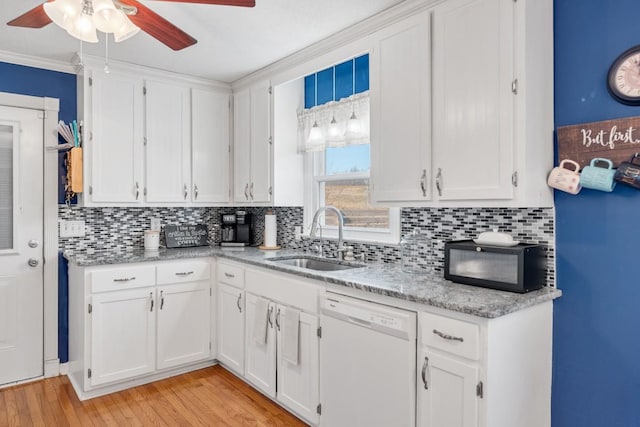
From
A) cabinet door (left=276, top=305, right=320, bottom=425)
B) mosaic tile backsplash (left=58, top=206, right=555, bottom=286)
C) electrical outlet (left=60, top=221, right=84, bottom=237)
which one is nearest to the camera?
mosaic tile backsplash (left=58, top=206, right=555, bottom=286)

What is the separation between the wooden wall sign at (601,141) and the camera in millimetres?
1722

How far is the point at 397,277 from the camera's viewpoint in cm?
227

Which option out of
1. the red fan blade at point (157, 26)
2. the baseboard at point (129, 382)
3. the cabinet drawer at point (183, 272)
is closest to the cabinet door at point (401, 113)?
the red fan blade at point (157, 26)

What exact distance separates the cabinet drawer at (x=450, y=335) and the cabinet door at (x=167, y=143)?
2.46 m

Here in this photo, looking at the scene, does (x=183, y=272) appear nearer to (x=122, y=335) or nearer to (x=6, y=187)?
(x=122, y=335)

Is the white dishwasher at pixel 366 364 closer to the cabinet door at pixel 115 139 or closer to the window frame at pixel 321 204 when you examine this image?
the window frame at pixel 321 204

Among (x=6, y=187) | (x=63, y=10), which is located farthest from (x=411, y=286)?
(x=6, y=187)

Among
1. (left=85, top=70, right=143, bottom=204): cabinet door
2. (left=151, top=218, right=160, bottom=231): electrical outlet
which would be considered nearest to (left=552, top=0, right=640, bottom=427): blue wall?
(left=85, top=70, right=143, bottom=204): cabinet door

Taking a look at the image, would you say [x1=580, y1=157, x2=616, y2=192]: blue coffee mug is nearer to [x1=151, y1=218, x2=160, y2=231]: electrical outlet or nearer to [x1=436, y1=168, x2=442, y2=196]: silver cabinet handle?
[x1=436, y1=168, x2=442, y2=196]: silver cabinet handle

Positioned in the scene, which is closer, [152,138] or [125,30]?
[125,30]

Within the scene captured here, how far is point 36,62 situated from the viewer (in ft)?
10.5

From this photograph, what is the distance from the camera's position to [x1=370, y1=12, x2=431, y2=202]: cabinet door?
2.18 meters

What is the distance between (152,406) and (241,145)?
2.12 meters

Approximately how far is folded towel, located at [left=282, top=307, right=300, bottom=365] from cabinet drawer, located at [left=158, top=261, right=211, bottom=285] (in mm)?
1017
